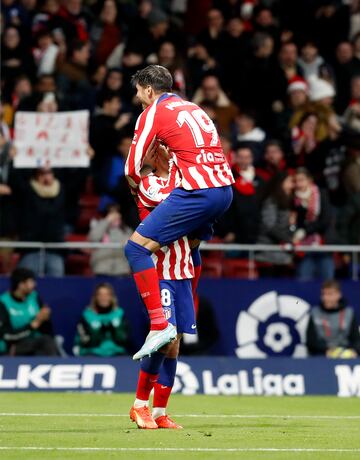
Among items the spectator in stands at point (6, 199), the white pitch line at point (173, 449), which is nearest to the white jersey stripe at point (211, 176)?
the white pitch line at point (173, 449)

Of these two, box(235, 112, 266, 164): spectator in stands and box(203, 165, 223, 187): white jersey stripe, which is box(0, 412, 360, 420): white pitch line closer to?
box(203, 165, 223, 187): white jersey stripe

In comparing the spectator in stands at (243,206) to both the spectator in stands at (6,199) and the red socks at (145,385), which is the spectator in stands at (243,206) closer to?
the spectator in stands at (6,199)

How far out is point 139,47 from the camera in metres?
22.3

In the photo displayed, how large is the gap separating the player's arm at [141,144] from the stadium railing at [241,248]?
7686 millimetres

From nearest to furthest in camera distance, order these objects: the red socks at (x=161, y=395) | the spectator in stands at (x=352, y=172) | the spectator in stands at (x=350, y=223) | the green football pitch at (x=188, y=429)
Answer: the green football pitch at (x=188, y=429), the red socks at (x=161, y=395), the spectator in stands at (x=350, y=223), the spectator in stands at (x=352, y=172)

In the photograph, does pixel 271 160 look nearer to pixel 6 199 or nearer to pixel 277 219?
pixel 277 219

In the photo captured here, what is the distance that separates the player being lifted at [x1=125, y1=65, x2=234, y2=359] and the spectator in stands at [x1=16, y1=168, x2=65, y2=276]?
25.6 feet

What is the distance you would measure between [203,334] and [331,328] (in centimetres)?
176

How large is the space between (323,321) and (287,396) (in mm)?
1981

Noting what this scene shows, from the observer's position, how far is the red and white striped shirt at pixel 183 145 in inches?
422

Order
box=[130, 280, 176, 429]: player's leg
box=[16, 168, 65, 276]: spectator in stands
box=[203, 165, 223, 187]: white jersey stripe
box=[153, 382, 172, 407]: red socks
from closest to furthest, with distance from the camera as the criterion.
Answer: box=[203, 165, 223, 187]: white jersey stripe → box=[130, 280, 176, 429]: player's leg → box=[153, 382, 172, 407]: red socks → box=[16, 168, 65, 276]: spectator in stands

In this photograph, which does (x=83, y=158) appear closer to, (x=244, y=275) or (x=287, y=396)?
(x=244, y=275)

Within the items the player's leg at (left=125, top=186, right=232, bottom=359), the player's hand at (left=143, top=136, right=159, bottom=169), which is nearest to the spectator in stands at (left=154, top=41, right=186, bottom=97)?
the player's hand at (left=143, top=136, right=159, bottom=169)

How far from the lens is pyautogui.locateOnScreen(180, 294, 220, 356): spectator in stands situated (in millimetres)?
18625
